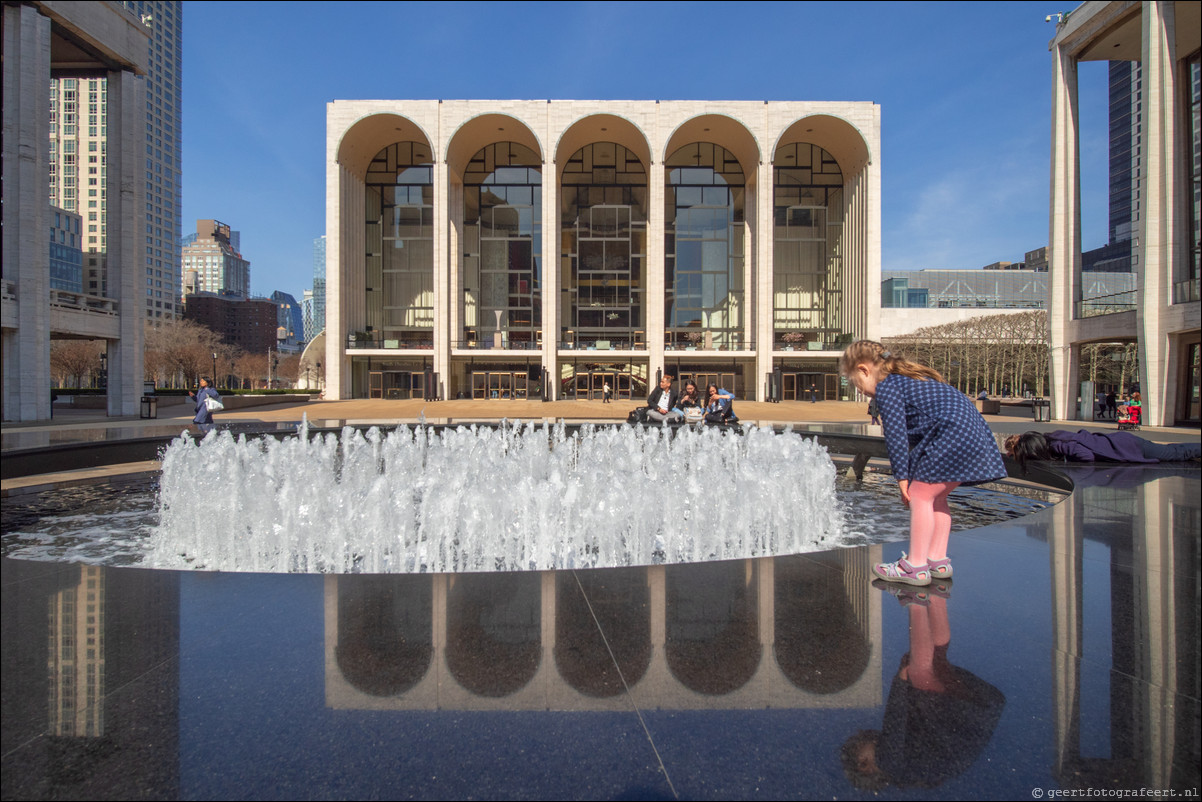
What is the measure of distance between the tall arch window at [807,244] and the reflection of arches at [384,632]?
42.5 m

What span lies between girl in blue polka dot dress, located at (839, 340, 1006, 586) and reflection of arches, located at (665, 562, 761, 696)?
93 centimetres

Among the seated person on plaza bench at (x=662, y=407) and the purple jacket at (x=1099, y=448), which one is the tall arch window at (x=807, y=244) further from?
the purple jacket at (x=1099, y=448)

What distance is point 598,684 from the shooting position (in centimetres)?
227

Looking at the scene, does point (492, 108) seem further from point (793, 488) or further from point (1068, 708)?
point (1068, 708)

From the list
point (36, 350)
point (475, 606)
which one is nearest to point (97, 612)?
point (475, 606)

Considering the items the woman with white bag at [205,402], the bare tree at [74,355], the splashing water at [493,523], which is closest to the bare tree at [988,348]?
the woman with white bag at [205,402]

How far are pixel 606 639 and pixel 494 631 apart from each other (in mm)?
501

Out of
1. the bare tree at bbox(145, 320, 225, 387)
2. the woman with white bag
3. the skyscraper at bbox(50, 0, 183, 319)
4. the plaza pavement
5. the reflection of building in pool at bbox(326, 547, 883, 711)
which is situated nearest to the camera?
the plaza pavement

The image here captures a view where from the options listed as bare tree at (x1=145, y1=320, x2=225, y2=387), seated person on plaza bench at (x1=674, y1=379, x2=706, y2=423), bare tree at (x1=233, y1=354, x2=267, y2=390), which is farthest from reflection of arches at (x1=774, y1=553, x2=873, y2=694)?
bare tree at (x1=233, y1=354, x2=267, y2=390)

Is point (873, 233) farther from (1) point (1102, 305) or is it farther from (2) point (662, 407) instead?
(2) point (662, 407)

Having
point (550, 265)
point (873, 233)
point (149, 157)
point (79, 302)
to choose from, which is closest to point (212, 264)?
point (149, 157)

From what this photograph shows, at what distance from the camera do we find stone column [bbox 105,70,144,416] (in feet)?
81.0

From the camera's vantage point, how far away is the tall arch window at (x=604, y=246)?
43281mm

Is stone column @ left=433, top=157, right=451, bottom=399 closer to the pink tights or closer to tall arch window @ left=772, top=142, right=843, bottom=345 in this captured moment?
tall arch window @ left=772, top=142, right=843, bottom=345
